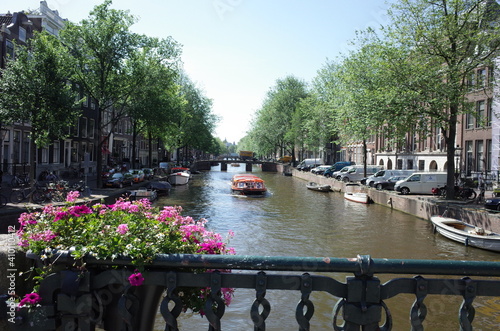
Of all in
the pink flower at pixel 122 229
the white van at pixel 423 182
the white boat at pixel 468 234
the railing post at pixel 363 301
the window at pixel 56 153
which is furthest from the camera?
the window at pixel 56 153

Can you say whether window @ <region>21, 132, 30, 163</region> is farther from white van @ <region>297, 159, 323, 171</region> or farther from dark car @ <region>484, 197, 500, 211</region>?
white van @ <region>297, 159, 323, 171</region>

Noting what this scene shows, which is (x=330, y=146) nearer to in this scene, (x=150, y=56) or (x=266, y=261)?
(x=150, y=56)

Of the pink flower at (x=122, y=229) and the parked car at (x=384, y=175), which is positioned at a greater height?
the pink flower at (x=122, y=229)

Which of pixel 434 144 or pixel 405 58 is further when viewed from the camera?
pixel 434 144

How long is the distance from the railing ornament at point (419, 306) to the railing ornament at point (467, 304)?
0.26 metres

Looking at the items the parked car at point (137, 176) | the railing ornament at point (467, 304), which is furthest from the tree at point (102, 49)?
the railing ornament at point (467, 304)

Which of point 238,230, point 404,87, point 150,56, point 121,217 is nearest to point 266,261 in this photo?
point 121,217

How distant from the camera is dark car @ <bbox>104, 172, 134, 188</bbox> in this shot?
3122 centimetres

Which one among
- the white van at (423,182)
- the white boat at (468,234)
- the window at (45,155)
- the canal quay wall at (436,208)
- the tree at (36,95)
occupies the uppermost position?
the tree at (36,95)

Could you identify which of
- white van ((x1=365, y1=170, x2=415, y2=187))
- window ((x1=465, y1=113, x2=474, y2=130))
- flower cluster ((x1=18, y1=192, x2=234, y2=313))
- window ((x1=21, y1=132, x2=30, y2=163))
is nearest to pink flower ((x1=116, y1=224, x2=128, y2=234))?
flower cluster ((x1=18, y1=192, x2=234, y2=313))

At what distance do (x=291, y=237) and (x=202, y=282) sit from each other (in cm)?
1640

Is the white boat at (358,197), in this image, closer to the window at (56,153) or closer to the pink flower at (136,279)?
the window at (56,153)

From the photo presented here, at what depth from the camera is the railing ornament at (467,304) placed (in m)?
2.82

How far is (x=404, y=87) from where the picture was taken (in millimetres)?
23266
